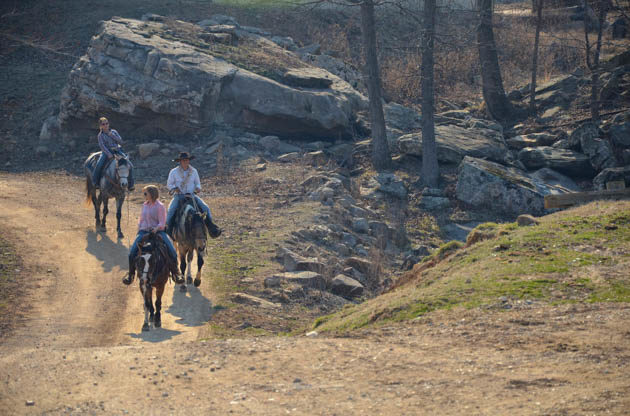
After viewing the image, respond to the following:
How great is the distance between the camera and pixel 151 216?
1194 centimetres

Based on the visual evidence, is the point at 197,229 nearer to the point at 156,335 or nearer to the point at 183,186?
the point at 183,186

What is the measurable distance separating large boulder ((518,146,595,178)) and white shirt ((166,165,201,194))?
582 inches

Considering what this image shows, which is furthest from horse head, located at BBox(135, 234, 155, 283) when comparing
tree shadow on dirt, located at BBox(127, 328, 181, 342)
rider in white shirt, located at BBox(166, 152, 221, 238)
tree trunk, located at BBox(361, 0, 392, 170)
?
tree trunk, located at BBox(361, 0, 392, 170)

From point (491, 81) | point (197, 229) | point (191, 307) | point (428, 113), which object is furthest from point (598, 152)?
point (191, 307)

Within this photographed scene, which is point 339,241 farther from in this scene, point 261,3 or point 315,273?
point 261,3

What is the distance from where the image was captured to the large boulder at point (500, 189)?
2206 cm

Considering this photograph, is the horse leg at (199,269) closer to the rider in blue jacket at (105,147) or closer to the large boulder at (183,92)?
the rider in blue jacket at (105,147)

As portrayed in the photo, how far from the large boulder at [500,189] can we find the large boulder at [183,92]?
668 cm

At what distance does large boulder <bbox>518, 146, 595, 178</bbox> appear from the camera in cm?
2344

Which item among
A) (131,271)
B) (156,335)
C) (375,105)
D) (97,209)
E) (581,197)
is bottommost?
(156,335)

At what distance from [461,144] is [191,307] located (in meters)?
15.5

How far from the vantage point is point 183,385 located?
839 centimetres

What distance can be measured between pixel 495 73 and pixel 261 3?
18.5 m

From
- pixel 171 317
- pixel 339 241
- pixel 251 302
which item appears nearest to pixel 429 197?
pixel 339 241
